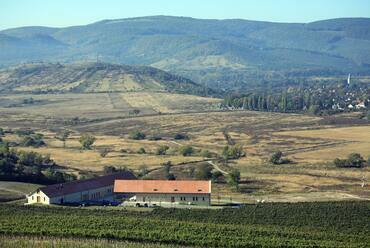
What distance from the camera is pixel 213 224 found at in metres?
46.5

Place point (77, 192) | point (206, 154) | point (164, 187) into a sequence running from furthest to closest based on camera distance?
1. point (206, 154)
2. point (164, 187)
3. point (77, 192)

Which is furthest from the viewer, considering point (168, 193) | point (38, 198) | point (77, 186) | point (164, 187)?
point (164, 187)

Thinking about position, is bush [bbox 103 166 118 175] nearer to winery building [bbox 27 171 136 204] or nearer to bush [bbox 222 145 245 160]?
winery building [bbox 27 171 136 204]

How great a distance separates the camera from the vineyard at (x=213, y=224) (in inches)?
1623

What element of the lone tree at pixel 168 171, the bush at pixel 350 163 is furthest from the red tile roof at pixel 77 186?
the bush at pixel 350 163

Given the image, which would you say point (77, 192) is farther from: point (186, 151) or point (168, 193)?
point (186, 151)

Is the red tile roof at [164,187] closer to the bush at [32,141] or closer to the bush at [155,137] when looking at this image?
the bush at [32,141]

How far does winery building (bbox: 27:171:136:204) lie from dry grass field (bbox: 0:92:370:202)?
971cm

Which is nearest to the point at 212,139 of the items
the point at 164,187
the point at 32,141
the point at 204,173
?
the point at 32,141

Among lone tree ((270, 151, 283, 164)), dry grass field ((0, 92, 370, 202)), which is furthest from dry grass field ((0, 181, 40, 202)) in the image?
lone tree ((270, 151, 283, 164))

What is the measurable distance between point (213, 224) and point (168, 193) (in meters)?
10.7

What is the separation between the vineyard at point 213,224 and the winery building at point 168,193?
14.6ft

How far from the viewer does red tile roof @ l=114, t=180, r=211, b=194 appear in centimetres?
5656

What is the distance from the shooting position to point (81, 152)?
293ft
